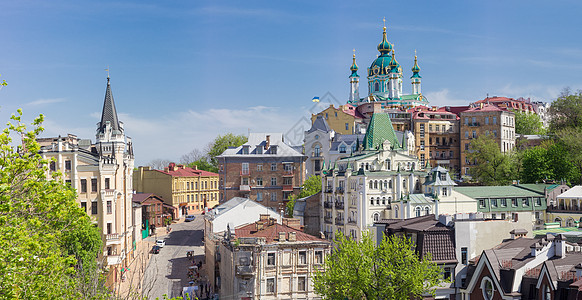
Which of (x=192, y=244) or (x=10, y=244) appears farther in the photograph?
(x=192, y=244)

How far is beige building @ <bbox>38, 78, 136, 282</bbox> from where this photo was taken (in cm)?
5878

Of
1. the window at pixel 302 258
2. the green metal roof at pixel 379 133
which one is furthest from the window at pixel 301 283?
the green metal roof at pixel 379 133

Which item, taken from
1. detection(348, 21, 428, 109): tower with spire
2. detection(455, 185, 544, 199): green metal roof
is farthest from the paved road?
detection(348, 21, 428, 109): tower with spire

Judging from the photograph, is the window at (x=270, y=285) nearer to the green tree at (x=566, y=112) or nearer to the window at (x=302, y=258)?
the window at (x=302, y=258)

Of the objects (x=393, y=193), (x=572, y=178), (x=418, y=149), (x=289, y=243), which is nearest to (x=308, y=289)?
(x=289, y=243)

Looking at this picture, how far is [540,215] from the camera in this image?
73312 millimetres

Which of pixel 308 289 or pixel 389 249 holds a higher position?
pixel 389 249

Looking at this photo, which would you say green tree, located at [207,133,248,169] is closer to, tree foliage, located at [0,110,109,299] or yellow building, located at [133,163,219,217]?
yellow building, located at [133,163,219,217]

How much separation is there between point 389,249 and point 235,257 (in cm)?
1514

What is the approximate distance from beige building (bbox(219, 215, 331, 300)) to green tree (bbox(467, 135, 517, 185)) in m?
54.3

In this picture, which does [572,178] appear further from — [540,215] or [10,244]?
[10,244]

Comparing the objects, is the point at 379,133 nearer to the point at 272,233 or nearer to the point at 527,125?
the point at 272,233

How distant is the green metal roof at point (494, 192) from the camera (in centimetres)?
7116

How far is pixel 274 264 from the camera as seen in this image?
146 ft
